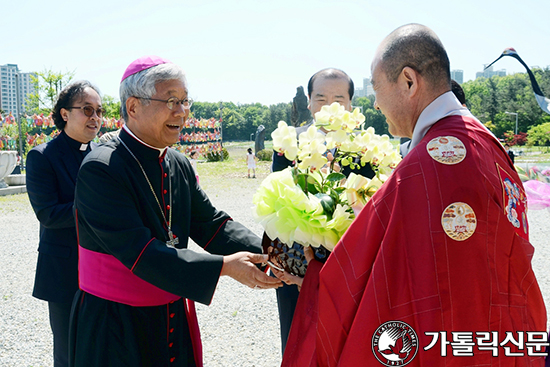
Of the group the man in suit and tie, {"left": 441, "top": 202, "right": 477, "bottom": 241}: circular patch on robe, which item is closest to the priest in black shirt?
the man in suit and tie

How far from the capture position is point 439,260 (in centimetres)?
137

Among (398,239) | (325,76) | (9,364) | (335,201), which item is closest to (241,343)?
(9,364)

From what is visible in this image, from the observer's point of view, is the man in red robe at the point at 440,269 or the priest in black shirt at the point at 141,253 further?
the priest in black shirt at the point at 141,253

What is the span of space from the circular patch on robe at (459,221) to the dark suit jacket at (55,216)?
2614 mm

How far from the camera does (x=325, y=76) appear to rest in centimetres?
344

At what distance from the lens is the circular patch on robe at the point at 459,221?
4.47 feet

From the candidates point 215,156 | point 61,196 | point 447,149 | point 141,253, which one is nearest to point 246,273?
point 141,253

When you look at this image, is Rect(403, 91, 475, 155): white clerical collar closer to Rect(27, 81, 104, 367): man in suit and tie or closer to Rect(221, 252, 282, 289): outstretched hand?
→ Rect(221, 252, 282, 289): outstretched hand

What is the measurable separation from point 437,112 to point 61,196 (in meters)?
2.85

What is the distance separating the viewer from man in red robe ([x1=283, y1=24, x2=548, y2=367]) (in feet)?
4.50

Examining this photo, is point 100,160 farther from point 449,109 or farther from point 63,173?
point 449,109

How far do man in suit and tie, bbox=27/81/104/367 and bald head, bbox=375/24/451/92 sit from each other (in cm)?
248

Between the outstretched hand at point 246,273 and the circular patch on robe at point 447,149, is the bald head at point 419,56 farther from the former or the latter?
the outstretched hand at point 246,273

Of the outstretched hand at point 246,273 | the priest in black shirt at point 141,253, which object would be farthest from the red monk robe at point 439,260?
the priest in black shirt at point 141,253
